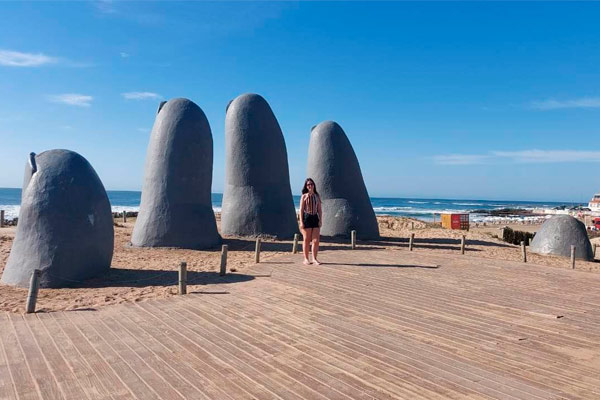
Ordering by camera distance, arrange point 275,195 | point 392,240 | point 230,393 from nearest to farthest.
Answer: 1. point 230,393
2. point 275,195
3. point 392,240

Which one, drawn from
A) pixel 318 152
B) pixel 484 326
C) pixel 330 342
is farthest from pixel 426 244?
pixel 330 342

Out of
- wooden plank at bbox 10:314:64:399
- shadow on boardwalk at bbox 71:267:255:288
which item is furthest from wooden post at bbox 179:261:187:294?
wooden plank at bbox 10:314:64:399

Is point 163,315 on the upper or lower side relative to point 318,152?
lower

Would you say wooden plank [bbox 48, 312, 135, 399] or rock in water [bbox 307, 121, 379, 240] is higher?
rock in water [bbox 307, 121, 379, 240]

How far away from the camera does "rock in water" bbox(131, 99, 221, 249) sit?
12758 millimetres

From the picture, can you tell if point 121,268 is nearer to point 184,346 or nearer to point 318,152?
point 184,346

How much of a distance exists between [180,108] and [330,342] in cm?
1077

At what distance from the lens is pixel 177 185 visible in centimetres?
1291

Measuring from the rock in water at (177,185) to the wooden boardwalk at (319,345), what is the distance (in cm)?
601

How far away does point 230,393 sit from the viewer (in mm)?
3330

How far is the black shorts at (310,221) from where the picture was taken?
8.97 m

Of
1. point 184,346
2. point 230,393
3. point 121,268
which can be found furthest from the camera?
point 121,268

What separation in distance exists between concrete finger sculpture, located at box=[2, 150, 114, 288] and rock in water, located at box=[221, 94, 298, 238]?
6659 millimetres

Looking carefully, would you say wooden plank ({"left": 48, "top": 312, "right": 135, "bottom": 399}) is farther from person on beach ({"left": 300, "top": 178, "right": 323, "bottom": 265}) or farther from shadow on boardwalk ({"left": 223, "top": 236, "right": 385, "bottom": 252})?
shadow on boardwalk ({"left": 223, "top": 236, "right": 385, "bottom": 252})
